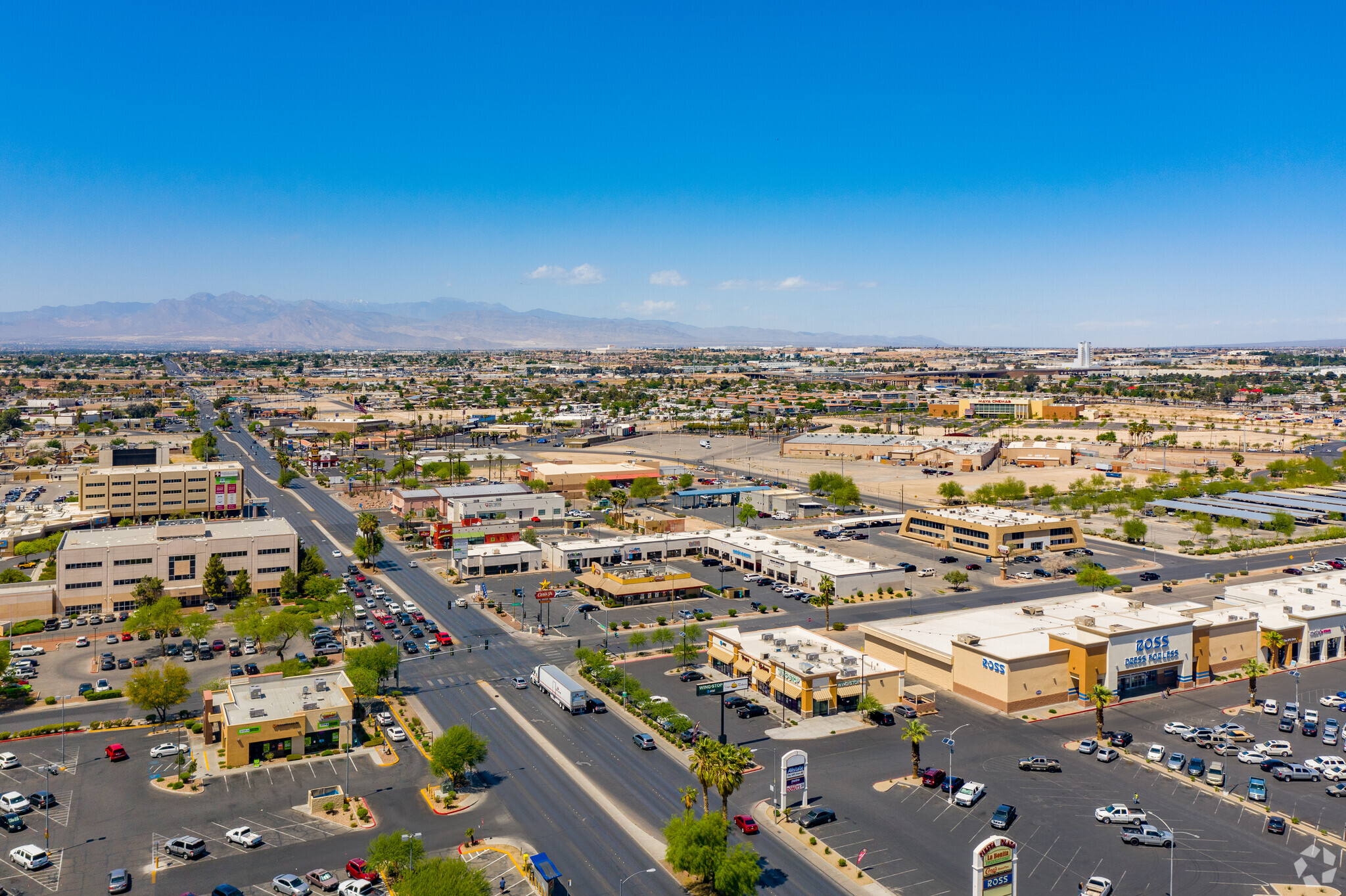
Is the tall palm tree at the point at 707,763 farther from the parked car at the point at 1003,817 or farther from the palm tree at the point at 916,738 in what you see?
the parked car at the point at 1003,817

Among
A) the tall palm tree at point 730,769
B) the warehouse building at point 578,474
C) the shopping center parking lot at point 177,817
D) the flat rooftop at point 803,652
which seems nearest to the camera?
the shopping center parking lot at point 177,817

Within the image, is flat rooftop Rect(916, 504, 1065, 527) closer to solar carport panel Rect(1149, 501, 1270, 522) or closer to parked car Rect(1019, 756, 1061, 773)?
solar carport panel Rect(1149, 501, 1270, 522)

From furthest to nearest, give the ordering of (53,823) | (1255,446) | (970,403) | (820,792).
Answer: (970,403) < (1255,446) < (820,792) < (53,823)

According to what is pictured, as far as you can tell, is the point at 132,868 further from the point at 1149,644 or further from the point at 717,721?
the point at 1149,644

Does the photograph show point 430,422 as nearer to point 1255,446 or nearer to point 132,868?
point 1255,446

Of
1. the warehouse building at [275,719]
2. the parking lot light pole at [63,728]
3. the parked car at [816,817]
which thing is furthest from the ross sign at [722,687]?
the parking lot light pole at [63,728]

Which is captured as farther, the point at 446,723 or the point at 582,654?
→ the point at 582,654

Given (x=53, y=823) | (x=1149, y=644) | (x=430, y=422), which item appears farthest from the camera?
(x=430, y=422)

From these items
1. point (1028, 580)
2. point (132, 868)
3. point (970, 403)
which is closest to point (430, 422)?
point (970, 403)


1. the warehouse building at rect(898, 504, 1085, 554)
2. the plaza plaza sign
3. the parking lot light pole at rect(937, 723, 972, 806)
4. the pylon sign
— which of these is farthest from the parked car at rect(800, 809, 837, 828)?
the warehouse building at rect(898, 504, 1085, 554)
